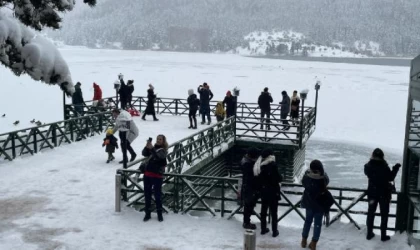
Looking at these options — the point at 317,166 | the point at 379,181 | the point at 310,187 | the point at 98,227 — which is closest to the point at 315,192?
the point at 310,187

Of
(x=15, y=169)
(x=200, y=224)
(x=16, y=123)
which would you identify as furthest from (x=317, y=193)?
(x=16, y=123)

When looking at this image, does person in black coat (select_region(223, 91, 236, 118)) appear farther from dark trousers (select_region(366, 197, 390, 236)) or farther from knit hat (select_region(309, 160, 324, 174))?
knit hat (select_region(309, 160, 324, 174))

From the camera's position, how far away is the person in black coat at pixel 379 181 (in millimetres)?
8039

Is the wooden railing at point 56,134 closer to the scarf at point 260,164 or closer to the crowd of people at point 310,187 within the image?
the crowd of people at point 310,187

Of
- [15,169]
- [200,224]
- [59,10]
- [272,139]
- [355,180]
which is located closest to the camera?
[59,10]

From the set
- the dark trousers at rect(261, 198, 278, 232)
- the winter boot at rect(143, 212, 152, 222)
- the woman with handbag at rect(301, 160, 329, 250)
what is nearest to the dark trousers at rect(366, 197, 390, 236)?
the woman with handbag at rect(301, 160, 329, 250)

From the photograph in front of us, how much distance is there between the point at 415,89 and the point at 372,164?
1469 millimetres

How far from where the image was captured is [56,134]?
1686 cm

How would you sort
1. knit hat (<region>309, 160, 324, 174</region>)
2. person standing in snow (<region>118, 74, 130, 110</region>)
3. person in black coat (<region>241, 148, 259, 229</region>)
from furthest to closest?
person standing in snow (<region>118, 74, 130, 110</region>), person in black coat (<region>241, 148, 259, 229</region>), knit hat (<region>309, 160, 324, 174</region>)

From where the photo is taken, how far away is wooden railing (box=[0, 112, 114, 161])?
14.3 m

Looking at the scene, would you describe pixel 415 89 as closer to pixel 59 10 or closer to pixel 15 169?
pixel 59 10

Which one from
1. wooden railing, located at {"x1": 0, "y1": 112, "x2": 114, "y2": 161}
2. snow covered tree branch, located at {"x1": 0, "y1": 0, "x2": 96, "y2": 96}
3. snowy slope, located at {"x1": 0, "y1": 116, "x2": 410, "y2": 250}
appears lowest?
snowy slope, located at {"x1": 0, "y1": 116, "x2": 410, "y2": 250}

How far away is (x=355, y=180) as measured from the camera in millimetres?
19297

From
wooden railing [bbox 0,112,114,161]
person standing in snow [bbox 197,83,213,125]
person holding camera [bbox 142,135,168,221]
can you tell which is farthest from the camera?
person standing in snow [bbox 197,83,213,125]
